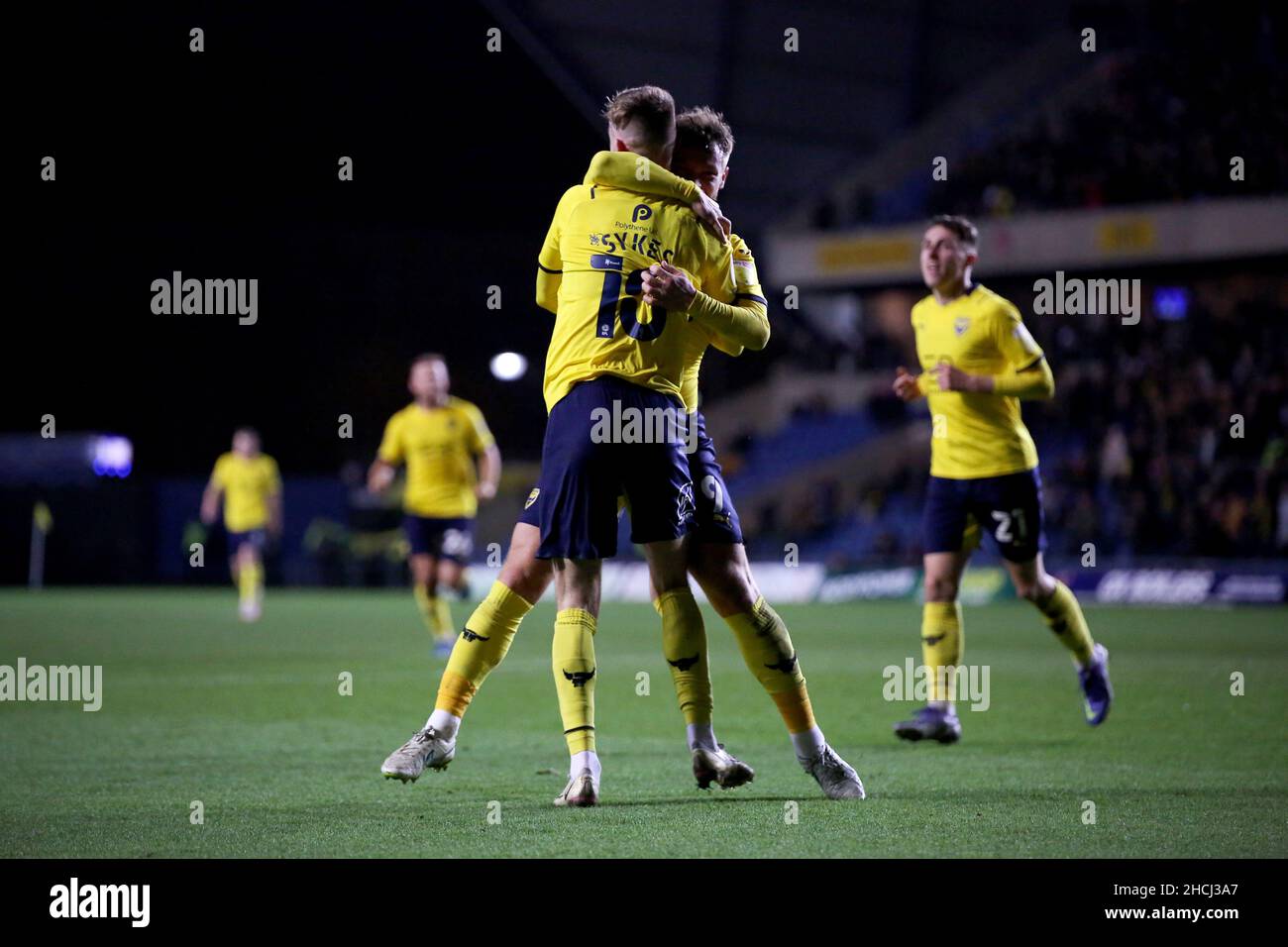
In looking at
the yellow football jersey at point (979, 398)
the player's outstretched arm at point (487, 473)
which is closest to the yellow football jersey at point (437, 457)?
the player's outstretched arm at point (487, 473)

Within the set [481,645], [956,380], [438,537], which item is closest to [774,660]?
[481,645]

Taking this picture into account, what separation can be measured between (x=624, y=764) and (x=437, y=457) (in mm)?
8238

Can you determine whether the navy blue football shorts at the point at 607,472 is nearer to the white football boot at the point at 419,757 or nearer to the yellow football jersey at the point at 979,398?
the white football boot at the point at 419,757

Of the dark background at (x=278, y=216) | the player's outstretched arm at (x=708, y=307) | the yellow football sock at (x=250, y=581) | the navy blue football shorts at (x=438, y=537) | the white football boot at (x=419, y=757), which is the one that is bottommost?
the white football boot at (x=419, y=757)

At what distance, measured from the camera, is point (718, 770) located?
6410 millimetres

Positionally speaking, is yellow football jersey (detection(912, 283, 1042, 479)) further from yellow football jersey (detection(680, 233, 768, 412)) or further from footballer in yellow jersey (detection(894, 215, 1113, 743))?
yellow football jersey (detection(680, 233, 768, 412))

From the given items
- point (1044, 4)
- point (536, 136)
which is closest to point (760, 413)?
point (536, 136)

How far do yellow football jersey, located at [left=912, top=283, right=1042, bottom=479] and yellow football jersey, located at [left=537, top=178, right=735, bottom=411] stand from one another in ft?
10.1

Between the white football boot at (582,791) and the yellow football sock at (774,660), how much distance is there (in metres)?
0.74

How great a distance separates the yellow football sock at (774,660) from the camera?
6.24 metres

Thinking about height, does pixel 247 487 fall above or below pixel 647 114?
below

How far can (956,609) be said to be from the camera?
28.8 feet

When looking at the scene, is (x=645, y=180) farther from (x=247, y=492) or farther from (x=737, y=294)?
(x=247, y=492)

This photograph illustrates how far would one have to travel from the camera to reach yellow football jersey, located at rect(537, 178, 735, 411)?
19.4 feet
